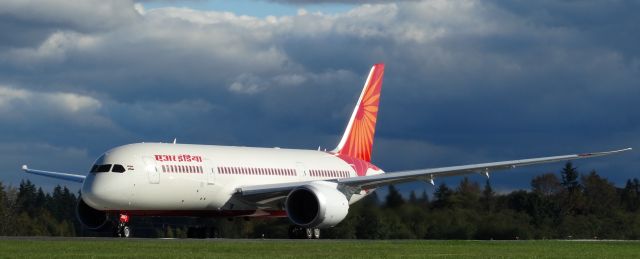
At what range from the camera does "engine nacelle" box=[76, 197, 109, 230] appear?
171 ft

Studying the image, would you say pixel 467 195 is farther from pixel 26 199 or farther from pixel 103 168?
pixel 26 199

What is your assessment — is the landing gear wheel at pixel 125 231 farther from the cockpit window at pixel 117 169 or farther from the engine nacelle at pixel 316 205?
the engine nacelle at pixel 316 205

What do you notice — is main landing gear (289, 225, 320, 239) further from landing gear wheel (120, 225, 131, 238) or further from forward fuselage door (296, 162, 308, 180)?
landing gear wheel (120, 225, 131, 238)

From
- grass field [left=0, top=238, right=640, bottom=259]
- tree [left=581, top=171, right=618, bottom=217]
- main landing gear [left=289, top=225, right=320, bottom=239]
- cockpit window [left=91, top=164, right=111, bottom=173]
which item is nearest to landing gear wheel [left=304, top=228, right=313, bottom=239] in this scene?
main landing gear [left=289, top=225, right=320, bottom=239]

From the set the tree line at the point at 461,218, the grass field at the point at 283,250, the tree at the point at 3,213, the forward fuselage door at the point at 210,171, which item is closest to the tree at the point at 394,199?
the tree line at the point at 461,218

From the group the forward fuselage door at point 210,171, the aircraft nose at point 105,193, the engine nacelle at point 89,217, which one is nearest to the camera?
the aircraft nose at point 105,193

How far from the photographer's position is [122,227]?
48.2 meters

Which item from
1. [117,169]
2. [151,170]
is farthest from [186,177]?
[117,169]

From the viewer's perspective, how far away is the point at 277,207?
55.2 m

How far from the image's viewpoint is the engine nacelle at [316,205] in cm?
5066

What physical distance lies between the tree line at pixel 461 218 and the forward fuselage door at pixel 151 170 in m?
6.29

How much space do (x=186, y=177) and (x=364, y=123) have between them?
17.3 m

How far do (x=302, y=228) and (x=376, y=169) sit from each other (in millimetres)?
12488

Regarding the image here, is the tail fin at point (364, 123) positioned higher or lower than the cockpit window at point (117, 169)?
higher
